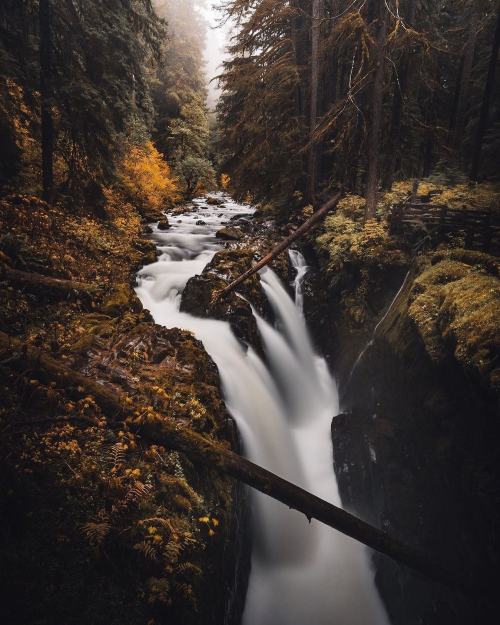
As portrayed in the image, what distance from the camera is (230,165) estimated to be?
17547 mm

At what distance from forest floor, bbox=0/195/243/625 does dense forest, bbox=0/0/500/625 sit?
0.02 m

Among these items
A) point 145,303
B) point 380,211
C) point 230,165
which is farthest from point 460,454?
point 230,165

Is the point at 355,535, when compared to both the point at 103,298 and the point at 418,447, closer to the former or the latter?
the point at 418,447

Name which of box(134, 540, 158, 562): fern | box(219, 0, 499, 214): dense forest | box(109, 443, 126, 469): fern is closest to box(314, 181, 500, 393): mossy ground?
box(219, 0, 499, 214): dense forest

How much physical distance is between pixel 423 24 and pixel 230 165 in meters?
10.5

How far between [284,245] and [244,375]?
17.0 feet

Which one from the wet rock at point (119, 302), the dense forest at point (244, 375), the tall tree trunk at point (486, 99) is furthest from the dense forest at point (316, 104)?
the wet rock at point (119, 302)

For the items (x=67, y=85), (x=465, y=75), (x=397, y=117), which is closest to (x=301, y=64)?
(x=397, y=117)

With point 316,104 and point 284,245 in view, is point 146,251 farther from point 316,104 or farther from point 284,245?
point 316,104

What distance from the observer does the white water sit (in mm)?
6359

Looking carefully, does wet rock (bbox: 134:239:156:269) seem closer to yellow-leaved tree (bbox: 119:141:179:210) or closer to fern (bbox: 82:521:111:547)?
yellow-leaved tree (bbox: 119:141:179:210)

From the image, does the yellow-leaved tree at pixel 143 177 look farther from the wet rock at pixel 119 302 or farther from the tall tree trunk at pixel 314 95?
the wet rock at pixel 119 302

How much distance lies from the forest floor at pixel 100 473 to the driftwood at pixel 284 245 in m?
3.43

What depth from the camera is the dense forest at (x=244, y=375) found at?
3379 mm
